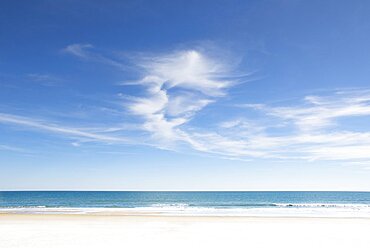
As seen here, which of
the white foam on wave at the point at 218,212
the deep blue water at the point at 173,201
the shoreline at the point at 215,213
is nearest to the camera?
the shoreline at the point at 215,213

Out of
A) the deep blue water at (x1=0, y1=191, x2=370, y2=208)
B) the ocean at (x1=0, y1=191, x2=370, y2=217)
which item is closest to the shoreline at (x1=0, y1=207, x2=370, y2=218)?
the ocean at (x1=0, y1=191, x2=370, y2=217)

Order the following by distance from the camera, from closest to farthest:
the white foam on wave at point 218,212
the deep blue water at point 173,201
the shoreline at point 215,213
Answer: the shoreline at point 215,213, the white foam on wave at point 218,212, the deep blue water at point 173,201

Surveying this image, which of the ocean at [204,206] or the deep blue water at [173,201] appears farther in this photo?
the deep blue water at [173,201]

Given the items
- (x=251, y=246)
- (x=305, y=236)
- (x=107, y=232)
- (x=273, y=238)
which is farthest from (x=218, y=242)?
(x=107, y=232)

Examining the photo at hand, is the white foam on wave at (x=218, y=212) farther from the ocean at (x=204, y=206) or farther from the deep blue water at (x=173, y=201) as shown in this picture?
the deep blue water at (x=173, y=201)

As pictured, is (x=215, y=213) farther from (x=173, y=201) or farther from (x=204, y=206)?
(x=173, y=201)

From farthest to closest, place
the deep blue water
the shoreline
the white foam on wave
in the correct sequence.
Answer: the deep blue water < the white foam on wave < the shoreline

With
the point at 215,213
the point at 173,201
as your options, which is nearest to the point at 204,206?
the point at 173,201

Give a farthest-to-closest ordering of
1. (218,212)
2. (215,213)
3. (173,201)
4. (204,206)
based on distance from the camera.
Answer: (173,201) < (204,206) < (218,212) < (215,213)

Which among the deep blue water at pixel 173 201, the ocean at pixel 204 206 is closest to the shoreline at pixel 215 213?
the ocean at pixel 204 206

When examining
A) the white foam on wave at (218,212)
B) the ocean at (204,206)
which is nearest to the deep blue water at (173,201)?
the ocean at (204,206)

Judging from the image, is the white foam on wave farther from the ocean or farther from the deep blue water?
the deep blue water

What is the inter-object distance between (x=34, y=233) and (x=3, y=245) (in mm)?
2948

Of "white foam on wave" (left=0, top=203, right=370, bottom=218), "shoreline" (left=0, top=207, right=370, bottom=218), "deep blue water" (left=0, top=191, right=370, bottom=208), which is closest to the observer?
"shoreline" (left=0, top=207, right=370, bottom=218)
